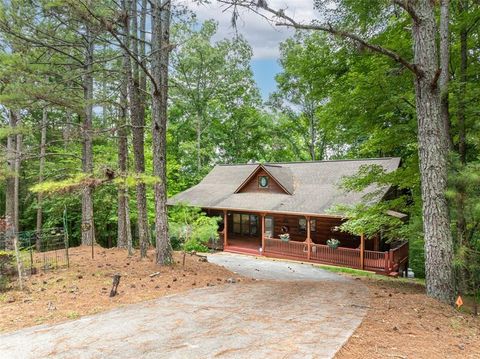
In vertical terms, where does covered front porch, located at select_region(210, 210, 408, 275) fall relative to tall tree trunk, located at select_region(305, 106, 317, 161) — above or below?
below

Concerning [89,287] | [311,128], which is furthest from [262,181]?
[89,287]

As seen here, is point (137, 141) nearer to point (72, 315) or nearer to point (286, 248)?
point (72, 315)

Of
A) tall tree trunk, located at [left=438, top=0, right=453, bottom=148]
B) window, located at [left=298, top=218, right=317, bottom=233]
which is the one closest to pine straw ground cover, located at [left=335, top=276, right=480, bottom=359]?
tall tree trunk, located at [left=438, top=0, right=453, bottom=148]

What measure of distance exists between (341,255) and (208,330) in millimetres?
11605

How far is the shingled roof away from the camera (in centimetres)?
1672

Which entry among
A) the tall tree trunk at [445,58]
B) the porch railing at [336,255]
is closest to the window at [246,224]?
the porch railing at [336,255]

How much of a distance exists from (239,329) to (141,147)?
28.0 feet

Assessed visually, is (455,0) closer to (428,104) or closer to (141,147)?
(428,104)

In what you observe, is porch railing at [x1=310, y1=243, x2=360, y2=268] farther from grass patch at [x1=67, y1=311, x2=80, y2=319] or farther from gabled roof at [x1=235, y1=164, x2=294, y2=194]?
grass patch at [x1=67, y1=311, x2=80, y2=319]

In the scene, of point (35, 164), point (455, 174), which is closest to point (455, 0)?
point (455, 174)

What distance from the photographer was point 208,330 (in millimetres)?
5211

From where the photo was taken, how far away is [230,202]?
2003cm

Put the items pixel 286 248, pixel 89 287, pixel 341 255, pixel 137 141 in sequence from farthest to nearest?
pixel 286 248, pixel 341 255, pixel 137 141, pixel 89 287

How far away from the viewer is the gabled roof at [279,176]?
767 inches
